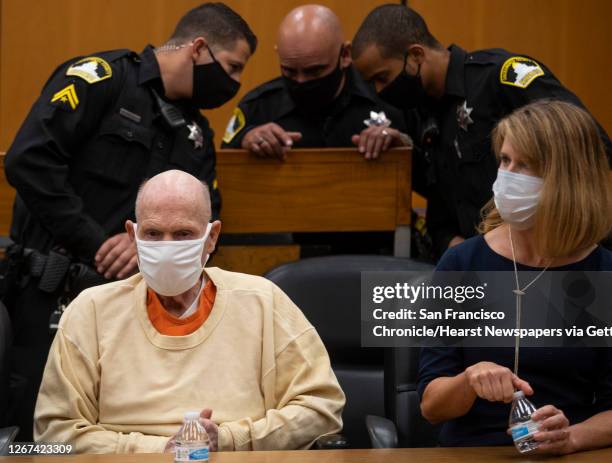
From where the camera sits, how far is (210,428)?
2363 millimetres

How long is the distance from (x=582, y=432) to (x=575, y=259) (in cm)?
44

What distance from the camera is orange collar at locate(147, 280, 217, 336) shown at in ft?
8.49

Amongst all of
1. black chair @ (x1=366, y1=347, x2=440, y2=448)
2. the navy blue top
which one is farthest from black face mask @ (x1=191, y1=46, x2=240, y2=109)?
the navy blue top

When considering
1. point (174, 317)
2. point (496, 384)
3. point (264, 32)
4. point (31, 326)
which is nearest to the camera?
point (496, 384)

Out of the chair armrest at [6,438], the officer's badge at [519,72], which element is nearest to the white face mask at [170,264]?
the chair armrest at [6,438]

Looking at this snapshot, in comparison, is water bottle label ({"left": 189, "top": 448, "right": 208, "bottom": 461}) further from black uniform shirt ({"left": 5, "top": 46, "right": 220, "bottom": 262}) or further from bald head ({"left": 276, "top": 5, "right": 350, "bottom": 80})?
bald head ({"left": 276, "top": 5, "right": 350, "bottom": 80})

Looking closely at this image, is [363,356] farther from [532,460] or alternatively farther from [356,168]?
[532,460]

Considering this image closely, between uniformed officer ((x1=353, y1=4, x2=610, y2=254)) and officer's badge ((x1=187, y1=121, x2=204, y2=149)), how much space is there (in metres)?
0.64

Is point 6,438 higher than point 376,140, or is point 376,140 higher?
point 376,140

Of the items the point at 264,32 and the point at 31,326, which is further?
the point at 264,32

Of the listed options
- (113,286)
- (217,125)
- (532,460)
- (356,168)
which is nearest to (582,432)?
(532,460)

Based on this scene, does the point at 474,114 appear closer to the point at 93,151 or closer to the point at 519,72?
the point at 519,72

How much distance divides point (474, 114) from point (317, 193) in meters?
0.60

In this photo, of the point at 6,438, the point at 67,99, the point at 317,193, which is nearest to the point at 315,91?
the point at 317,193
